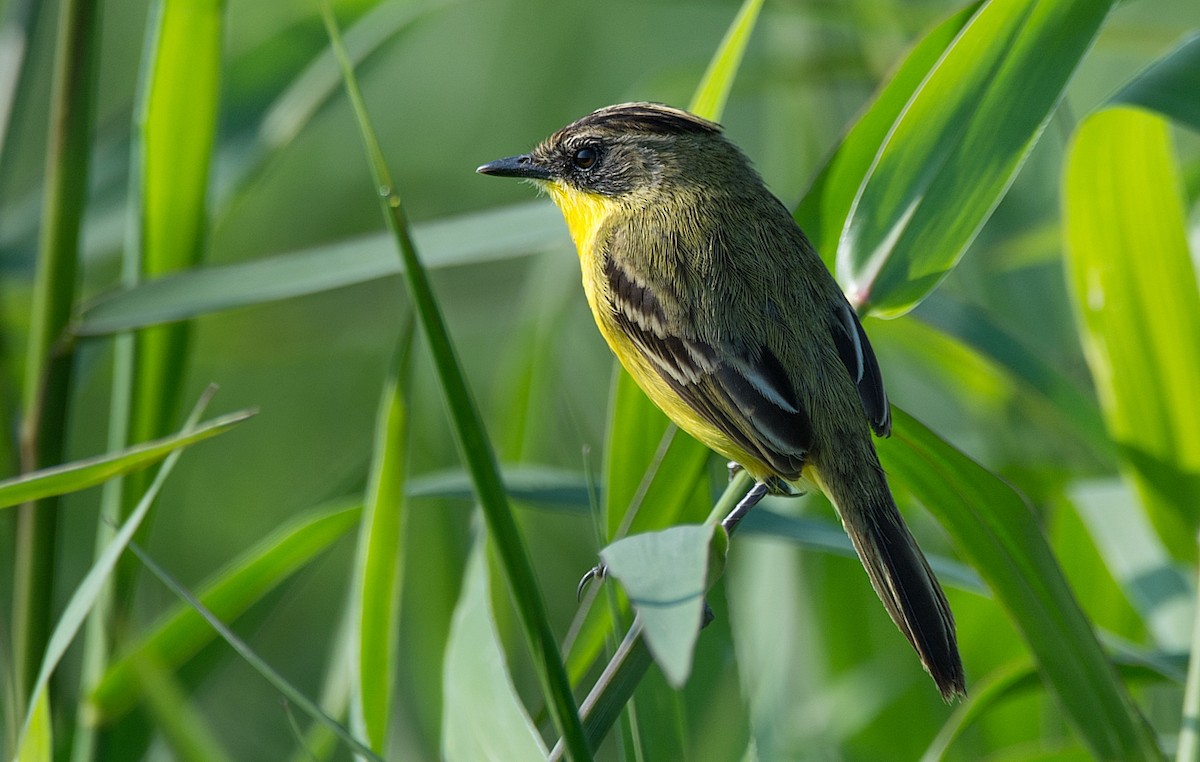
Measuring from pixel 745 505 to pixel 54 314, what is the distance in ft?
4.42

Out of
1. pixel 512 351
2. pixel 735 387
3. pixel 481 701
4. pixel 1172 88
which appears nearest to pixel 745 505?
pixel 735 387

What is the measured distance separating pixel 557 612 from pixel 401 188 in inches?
89.6

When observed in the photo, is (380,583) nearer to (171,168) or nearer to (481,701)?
(481,701)

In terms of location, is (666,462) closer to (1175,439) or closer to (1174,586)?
(1175,439)

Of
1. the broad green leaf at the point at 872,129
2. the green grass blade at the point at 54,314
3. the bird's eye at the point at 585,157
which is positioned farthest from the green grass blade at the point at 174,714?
the bird's eye at the point at 585,157

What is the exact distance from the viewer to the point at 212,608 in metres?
2.16

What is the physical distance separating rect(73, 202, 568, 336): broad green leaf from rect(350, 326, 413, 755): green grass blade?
0.29 m

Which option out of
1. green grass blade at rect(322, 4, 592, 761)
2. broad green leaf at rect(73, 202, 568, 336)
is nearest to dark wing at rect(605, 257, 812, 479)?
broad green leaf at rect(73, 202, 568, 336)

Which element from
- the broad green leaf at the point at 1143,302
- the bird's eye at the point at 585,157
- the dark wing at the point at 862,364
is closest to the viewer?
the dark wing at the point at 862,364

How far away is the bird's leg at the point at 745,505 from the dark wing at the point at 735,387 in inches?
3.0

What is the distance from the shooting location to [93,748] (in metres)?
2.22

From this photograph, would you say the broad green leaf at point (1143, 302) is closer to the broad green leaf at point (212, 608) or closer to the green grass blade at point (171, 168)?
the broad green leaf at point (212, 608)

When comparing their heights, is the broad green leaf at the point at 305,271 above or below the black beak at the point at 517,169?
below

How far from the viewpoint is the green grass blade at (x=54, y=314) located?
211 centimetres
